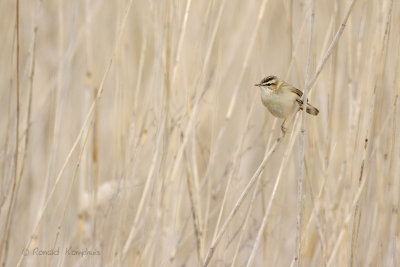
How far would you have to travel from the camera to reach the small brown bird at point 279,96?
226cm

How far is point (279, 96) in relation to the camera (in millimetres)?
2295

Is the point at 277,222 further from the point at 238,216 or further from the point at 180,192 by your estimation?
the point at 180,192

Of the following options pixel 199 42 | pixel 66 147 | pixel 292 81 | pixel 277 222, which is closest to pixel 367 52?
pixel 292 81

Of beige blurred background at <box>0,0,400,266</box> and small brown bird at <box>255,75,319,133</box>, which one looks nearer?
beige blurred background at <box>0,0,400,266</box>

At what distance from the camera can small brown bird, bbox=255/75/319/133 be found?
226 centimetres

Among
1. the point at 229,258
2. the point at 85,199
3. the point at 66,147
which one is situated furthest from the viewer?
the point at 66,147

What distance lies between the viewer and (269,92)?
2.33 meters

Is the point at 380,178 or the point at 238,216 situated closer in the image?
the point at 380,178

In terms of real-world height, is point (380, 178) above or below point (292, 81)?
below

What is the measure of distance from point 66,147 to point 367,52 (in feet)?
5.08

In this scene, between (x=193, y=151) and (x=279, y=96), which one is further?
(x=279, y=96)

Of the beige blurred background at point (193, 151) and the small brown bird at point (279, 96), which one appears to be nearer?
the beige blurred background at point (193, 151)

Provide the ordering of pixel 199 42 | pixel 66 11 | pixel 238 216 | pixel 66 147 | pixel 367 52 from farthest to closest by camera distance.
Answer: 1. pixel 66 11
2. pixel 66 147
3. pixel 238 216
4. pixel 199 42
5. pixel 367 52

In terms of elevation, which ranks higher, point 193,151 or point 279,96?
point 279,96
